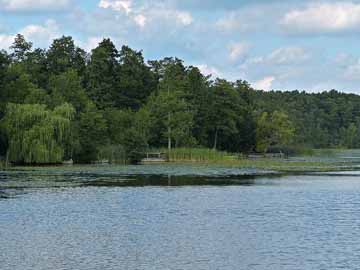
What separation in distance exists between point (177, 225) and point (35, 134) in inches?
2019

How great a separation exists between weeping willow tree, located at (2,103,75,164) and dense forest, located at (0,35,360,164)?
11cm

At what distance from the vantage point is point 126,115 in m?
107

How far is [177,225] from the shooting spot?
33.7 metres

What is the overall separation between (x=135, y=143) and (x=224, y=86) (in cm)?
2934

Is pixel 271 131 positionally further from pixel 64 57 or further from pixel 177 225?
pixel 177 225

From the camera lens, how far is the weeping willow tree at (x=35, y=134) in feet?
269

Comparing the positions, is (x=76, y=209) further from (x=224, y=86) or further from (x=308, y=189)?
(x=224, y=86)

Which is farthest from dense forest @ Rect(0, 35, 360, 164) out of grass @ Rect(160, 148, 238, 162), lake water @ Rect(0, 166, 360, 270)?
lake water @ Rect(0, 166, 360, 270)

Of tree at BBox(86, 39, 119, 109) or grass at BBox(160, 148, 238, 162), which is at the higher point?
tree at BBox(86, 39, 119, 109)

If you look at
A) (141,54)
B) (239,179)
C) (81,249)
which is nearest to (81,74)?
(141,54)

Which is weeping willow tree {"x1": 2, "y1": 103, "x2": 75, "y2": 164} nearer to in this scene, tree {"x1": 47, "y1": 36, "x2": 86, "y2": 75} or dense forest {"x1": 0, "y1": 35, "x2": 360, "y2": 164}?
dense forest {"x1": 0, "y1": 35, "x2": 360, "y2": 164}

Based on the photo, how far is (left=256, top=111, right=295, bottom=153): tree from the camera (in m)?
137

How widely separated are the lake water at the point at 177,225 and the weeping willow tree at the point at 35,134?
23100 millimetres

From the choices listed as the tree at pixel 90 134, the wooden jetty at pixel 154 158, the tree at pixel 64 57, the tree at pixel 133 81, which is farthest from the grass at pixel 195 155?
the tree at pixel 64 57
